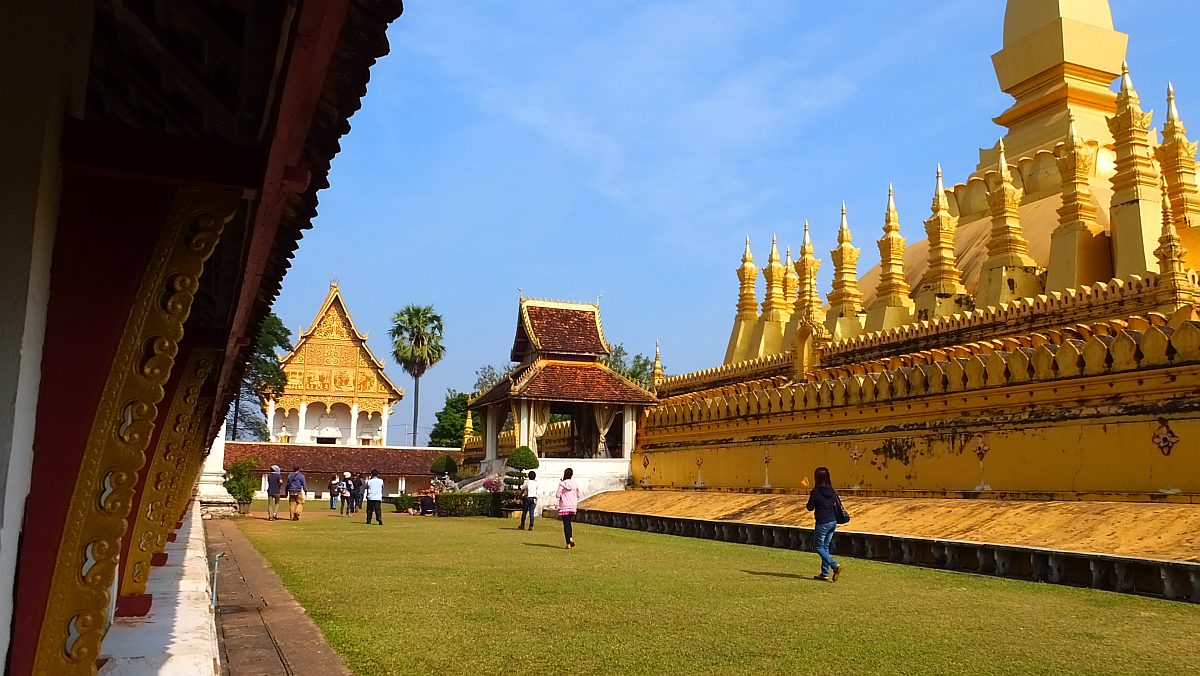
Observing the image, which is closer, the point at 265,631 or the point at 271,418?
the point at 265,631

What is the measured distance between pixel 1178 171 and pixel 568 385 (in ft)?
51.5

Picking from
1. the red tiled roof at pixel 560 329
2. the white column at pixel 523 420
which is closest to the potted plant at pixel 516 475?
the white column at pixel 523 420

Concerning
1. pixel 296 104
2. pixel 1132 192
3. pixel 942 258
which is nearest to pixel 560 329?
pixel 942 258

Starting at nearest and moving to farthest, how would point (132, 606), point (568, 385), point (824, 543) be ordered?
1. point (132, 606)
2. point (824, 543)
3. point (568, 385)

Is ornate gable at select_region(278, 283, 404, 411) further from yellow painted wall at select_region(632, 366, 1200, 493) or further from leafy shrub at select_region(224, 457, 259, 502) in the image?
yellow painted wall at select_region(632, 366, 1200, 493)

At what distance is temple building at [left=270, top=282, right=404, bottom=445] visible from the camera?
47812mm

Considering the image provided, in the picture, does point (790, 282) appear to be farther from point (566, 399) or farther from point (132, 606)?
point (132, 606)

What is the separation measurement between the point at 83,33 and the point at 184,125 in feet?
2.41

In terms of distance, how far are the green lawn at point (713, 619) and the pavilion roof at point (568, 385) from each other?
1442cm

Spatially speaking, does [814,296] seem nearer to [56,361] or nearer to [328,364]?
[56,361]

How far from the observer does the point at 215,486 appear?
2306cm

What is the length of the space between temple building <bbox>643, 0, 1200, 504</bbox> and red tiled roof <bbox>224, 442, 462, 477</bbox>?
57.3 ft

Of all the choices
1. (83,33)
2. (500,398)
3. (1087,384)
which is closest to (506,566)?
(1087,384)

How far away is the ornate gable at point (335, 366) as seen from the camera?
47906mm
